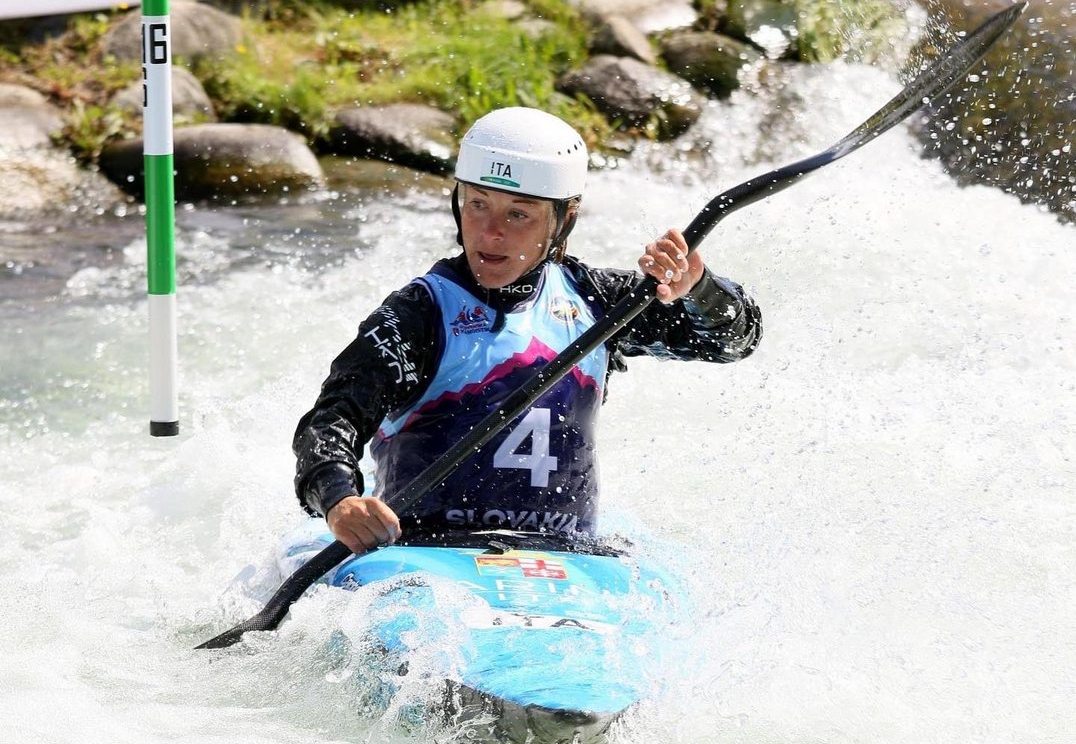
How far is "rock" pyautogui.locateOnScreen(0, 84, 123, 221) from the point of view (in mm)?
8516

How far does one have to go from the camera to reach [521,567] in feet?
11.3

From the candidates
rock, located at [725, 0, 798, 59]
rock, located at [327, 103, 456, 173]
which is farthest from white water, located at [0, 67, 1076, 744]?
rock, located at [725, 0, 798, 59]

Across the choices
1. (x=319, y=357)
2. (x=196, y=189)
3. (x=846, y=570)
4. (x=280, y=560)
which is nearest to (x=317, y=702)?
(x=280, y=560)

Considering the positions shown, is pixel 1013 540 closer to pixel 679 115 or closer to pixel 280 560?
pixel 280 560

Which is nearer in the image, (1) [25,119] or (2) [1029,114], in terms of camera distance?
(2) [1029,114]

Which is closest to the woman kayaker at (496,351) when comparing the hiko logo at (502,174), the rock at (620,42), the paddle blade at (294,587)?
the hiko logo at (502,174)

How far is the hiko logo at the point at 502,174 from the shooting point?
362 centimetres

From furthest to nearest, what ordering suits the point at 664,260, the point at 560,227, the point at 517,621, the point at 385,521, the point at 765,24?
the point at 765,24 → the point at 560,227 → the point at 664,260 → the point at 517,621 → the point at 385,521

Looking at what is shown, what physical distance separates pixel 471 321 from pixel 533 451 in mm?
366

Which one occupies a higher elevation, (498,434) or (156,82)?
(156,82)

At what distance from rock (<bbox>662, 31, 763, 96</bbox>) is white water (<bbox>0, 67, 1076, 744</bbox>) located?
0.60 meters

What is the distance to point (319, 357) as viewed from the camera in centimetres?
659

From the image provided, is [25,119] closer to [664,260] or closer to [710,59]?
[710,59]

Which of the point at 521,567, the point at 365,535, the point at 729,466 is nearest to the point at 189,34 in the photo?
the point at 729,466
